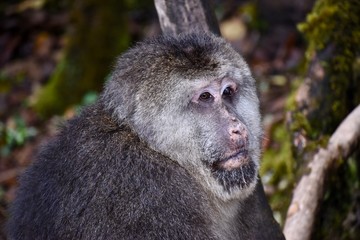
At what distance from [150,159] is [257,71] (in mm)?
5877

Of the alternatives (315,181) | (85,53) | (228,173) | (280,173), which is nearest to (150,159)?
(228,173)

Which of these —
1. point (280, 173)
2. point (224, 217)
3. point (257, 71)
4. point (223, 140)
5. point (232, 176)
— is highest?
point (223, 140)

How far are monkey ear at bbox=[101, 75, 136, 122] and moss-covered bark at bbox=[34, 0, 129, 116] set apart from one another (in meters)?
5.18

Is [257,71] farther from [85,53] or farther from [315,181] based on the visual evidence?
[315,181]

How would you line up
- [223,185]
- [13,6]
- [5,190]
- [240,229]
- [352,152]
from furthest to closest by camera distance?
1. [13,6]
2. [5,190]
3. [352,152]
4. [240,229]
5. [223,185]

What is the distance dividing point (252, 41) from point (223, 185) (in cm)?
641

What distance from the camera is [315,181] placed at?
495 cm

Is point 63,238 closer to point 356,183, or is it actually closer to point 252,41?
point 356,183

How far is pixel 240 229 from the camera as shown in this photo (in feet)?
14.9

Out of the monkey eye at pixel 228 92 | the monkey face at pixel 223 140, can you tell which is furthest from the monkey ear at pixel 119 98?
the monkey eye at pixel 228 92

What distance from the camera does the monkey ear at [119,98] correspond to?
4145mm

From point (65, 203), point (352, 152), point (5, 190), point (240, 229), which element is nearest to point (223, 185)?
point (240, 229)

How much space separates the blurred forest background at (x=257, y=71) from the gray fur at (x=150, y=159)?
→ 110 centimetres

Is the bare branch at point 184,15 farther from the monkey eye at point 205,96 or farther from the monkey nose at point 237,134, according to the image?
the monkey nose at point 237,134
